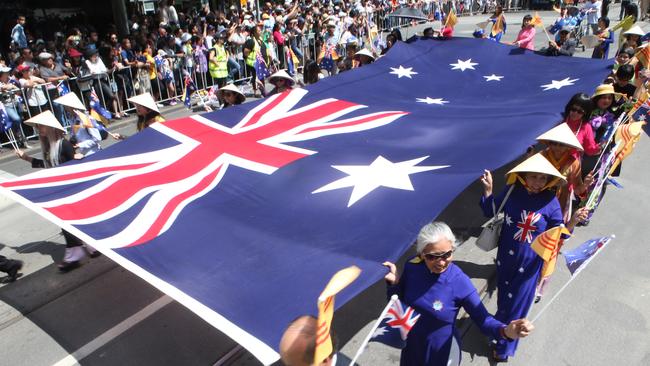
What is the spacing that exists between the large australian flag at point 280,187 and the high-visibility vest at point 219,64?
6.24 meters

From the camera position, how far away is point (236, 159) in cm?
482

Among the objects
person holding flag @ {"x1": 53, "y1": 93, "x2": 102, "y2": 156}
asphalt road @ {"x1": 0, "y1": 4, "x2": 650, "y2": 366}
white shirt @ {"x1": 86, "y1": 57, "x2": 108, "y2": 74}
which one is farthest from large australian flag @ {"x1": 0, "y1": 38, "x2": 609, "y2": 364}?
white shirt @ {"x1": 86, "y1": 57, "x2": 108, "y2": 74}

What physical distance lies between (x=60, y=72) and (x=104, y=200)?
24.1ft

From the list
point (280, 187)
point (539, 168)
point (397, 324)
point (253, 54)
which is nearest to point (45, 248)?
point (280, 187)

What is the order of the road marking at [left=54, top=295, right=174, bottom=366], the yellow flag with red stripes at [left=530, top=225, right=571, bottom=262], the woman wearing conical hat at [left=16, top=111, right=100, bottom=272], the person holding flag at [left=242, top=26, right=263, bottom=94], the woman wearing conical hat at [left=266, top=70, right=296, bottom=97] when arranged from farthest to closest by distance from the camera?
the person holding flag at [left=242, top=26, right=263, bottom=94] → the woman wearing conical hat at [left=266, top=70, right=296, bottom=97] → the woman wearing conical hat at [left=16, top=111, right=100, bottom=272] → the road marking at [left=54, top=295, right=174, bottom=366] → the yellow flag with red stripes at [left=530, top=225, right=571, bottom=262]

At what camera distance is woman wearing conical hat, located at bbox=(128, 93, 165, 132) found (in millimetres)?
5848

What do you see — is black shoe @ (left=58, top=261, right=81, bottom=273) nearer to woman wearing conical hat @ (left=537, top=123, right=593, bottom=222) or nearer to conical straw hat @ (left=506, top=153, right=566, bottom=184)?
conical straw hat @ (left=506, top=153, right=566, bottom=184)

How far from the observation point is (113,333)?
456 centimetres

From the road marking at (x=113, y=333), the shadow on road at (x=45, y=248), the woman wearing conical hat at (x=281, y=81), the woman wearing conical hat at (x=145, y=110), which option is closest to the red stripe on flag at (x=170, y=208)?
the road marking at (x=113, y=333)

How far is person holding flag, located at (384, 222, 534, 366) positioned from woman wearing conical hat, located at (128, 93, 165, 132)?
3984 mm

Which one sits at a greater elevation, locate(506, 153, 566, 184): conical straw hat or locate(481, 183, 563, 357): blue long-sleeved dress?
locate(506, 153, 566, 184): conical straw hat

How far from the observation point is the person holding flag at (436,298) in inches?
111

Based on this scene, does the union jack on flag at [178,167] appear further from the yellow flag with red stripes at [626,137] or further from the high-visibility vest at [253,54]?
the high-visibility vest at [253,54]

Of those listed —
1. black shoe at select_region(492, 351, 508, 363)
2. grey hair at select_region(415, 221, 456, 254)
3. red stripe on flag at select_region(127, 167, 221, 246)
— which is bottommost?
black shoe at select_region(492, 351, 508, 363)
